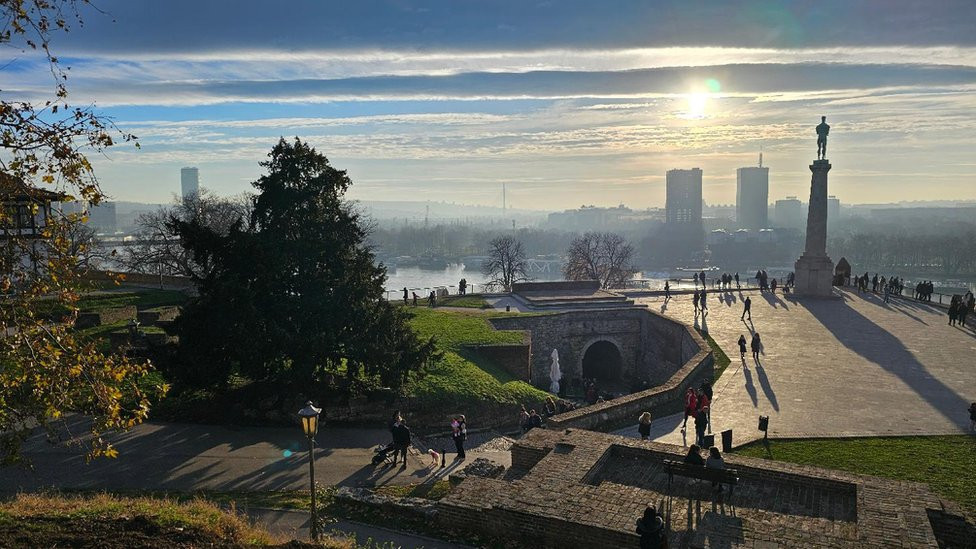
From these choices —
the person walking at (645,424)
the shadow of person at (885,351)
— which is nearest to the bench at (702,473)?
the person walking at (645,424)

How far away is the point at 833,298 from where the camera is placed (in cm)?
3416

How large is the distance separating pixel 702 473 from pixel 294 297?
9.84 m

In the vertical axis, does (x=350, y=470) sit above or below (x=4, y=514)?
below

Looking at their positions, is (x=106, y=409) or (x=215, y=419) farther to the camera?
(x=215, y=419)

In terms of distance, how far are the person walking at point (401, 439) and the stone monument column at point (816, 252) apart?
27540 millimetres

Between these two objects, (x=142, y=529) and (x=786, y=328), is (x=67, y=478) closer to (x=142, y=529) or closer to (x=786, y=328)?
(x=142, y=529)

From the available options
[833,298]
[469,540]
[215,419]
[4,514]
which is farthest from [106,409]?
[833,298]

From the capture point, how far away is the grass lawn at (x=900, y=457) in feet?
39.1

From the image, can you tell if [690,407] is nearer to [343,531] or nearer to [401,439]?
[401,439]

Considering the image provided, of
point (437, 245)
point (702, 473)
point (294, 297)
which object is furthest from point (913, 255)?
point (702, 473)

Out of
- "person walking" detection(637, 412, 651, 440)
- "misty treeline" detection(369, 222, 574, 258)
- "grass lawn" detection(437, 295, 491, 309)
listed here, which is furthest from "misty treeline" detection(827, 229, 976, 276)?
"person walking" detection(637, 412, 651, 440)

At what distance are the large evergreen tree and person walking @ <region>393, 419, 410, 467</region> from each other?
10.6ft

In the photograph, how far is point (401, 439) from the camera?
42.9ft

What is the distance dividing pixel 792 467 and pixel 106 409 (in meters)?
9.78
